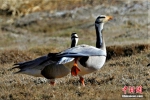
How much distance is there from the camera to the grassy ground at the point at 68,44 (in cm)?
927

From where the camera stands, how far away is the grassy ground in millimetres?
9269

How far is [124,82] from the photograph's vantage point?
1033 centimetres

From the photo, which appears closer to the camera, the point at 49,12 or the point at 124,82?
the point at 124,82

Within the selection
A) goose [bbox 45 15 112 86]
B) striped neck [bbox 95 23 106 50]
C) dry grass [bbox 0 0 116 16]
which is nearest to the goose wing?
goose [bbox 45 15 112 86]

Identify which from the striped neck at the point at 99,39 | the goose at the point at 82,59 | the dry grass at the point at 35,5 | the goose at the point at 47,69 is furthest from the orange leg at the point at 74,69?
the dry grass at the point at 35,5

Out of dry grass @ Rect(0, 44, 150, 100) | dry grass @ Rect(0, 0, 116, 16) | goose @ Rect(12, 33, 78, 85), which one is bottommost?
dry grass @ Rect(0, 0, 116, 16)

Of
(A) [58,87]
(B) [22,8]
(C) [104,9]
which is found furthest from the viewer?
(B) [22,8]

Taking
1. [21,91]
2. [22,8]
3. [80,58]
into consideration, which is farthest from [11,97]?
[22,8]

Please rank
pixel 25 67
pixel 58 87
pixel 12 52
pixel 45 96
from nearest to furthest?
pixel 45 96 → pixel 58 87 → pixel 25 67 → pixel 12 52

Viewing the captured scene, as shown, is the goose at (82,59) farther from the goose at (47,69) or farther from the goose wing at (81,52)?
the goose at (47,69)

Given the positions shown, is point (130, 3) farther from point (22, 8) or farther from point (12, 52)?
point (12, 52)

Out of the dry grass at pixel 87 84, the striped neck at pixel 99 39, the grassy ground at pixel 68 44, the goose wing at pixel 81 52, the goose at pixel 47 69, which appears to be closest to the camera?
the dry grass at pixel 87 84

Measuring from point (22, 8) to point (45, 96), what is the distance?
3594cm

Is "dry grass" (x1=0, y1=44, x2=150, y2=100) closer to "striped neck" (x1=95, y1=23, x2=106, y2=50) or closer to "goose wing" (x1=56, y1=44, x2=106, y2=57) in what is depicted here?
"goose wing" (x1=56, y1=44, x2=106, y2=57)
